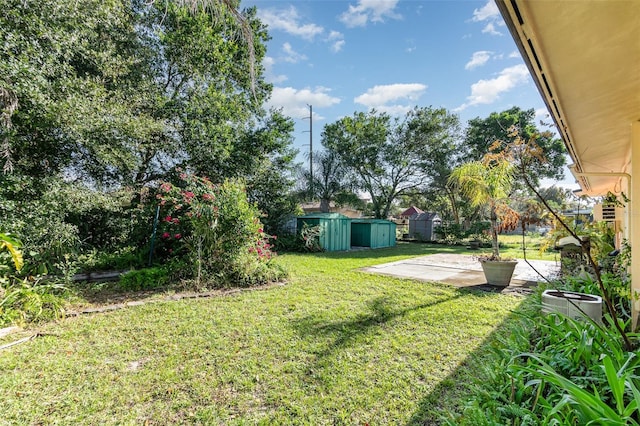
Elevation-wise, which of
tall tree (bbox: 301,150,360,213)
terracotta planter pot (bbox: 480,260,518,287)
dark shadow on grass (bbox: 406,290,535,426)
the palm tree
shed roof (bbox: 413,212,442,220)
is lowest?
dark shadow on grass (bbox: 406,290,535,426)

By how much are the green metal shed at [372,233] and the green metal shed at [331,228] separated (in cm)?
159

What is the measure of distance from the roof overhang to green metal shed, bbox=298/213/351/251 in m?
9.39

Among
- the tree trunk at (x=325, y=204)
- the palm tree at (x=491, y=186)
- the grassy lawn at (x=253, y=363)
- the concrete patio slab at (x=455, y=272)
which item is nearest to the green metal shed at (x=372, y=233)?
the tree trunk at (x=325, y=204)

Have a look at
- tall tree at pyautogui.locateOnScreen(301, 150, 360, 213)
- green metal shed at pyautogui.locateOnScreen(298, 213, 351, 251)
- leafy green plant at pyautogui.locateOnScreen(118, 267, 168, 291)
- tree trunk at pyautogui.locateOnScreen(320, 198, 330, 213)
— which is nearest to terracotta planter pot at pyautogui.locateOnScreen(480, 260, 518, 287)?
leafy green plant at pyautogui.locateOnScreen(118, 267, 168, 291)

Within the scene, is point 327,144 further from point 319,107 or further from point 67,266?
point 67,266

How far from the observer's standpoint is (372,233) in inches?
551

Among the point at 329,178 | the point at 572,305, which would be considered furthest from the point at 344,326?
the point at 329,178

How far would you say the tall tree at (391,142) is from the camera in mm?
16797

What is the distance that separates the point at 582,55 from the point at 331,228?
10655 millimetres

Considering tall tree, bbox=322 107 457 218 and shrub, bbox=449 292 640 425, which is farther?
tall tree, bbox=322 107 457 218

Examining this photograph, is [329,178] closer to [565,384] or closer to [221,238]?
[221,238]

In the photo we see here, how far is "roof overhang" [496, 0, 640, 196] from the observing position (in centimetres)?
132

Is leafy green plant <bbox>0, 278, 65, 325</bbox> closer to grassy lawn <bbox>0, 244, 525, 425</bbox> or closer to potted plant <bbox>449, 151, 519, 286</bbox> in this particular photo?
grassy lawn <bbox>0, 244, 525, 425</bbox>

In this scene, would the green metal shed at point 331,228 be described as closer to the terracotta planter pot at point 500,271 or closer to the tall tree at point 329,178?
the tall tree at point 329,178
